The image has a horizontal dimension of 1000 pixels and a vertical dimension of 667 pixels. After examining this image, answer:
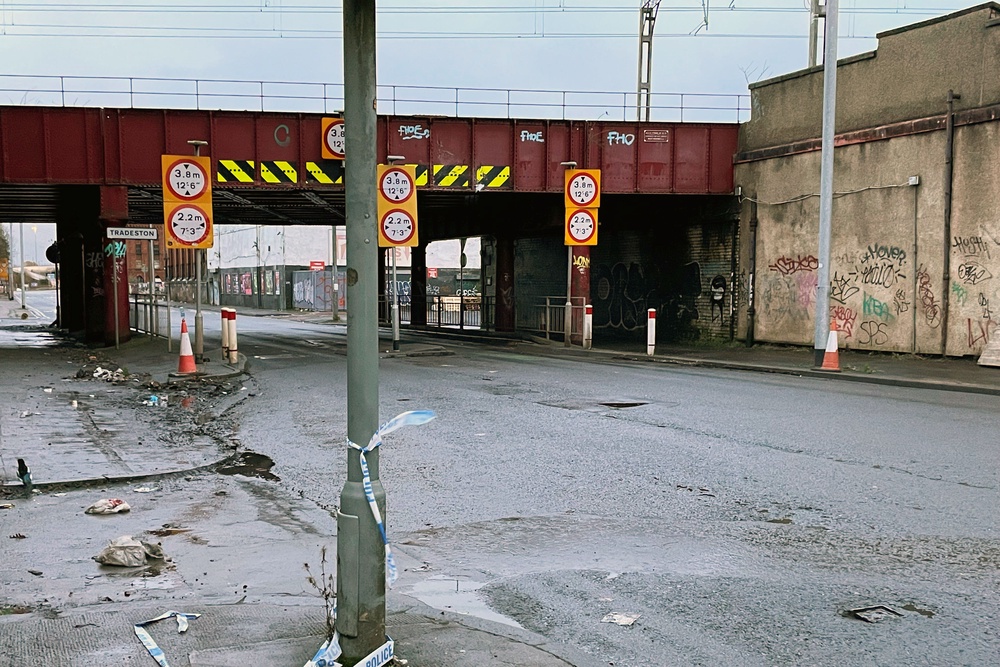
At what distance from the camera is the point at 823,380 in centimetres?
1550

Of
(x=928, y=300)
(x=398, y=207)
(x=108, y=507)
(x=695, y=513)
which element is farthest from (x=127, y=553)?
(x=928, y=300)

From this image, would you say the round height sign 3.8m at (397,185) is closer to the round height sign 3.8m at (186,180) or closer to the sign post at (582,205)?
the round height sign 3.8m at (186,180)

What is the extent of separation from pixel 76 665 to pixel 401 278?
197 feet

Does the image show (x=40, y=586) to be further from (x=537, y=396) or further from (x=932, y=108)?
(x=932, y=108)

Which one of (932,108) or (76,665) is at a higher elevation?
(932,108)

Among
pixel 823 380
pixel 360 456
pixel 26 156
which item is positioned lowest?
pixel 823 380

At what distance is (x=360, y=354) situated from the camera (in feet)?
12.4

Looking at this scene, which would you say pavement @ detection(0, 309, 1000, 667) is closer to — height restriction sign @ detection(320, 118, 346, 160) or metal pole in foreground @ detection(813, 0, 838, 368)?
metal pole in foreground @ detection(813, 0, 838, 368)

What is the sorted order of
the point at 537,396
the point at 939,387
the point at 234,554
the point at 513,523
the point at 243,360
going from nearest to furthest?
1. the point at 234,554
2. the point at 513,523
3. the point at 537,396
4. the point at 939,387
5. the point at 243,360

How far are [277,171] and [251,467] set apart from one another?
16.5m

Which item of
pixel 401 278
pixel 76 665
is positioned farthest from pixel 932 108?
pixel 401 278

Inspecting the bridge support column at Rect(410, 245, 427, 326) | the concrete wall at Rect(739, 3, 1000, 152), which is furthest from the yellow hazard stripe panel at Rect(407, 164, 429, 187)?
the bridge support column at Rect(410, 245, 427, 326)

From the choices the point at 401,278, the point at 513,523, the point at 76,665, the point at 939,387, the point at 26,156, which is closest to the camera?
the point at 76,665

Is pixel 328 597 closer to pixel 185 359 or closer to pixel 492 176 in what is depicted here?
pixel 185 359
